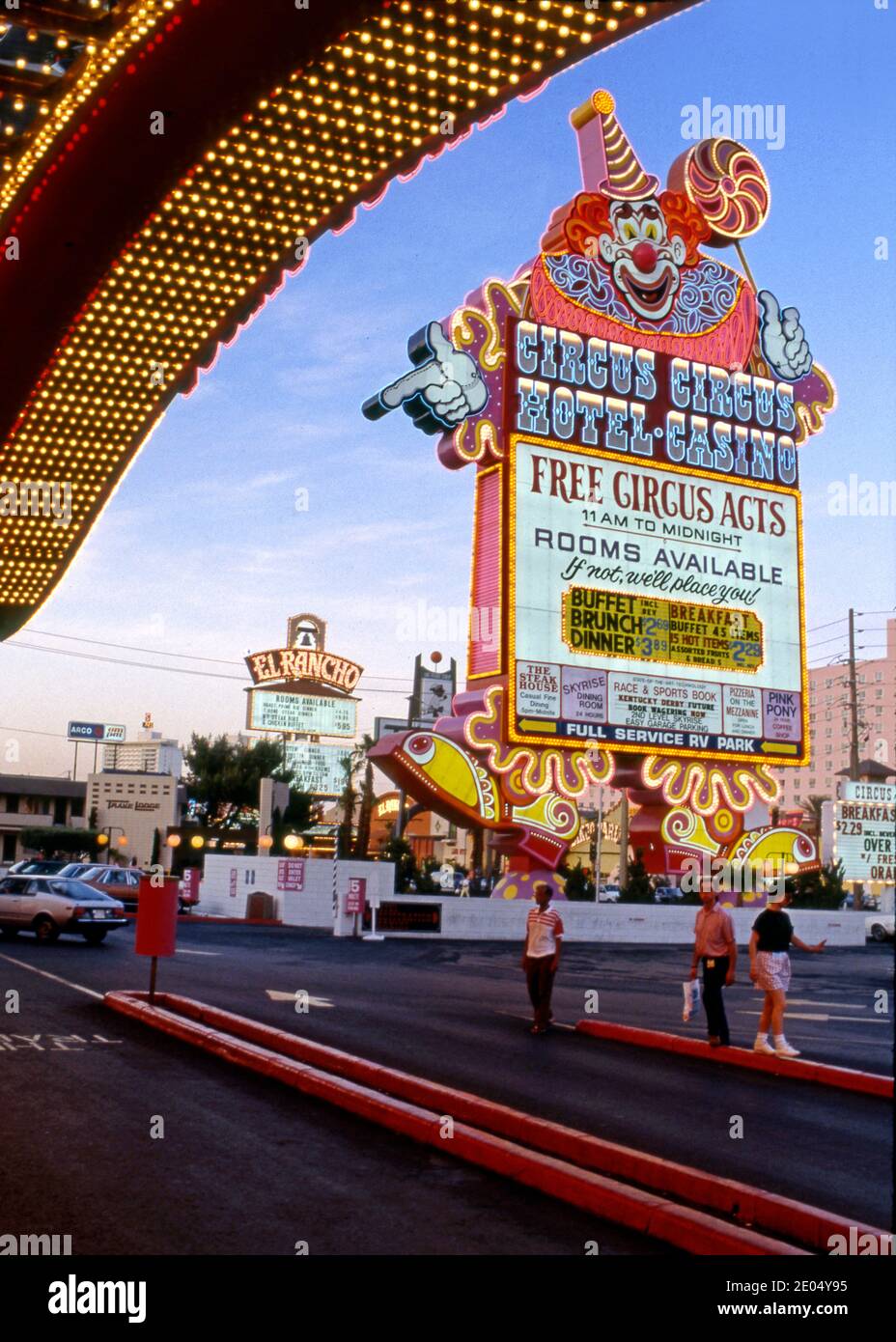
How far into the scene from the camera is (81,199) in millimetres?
3945

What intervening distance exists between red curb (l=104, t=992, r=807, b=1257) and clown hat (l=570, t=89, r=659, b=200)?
31911 mm

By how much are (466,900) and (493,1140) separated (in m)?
29.3

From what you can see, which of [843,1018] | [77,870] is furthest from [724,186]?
[843,1018]

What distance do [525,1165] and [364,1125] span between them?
1894 millimetres

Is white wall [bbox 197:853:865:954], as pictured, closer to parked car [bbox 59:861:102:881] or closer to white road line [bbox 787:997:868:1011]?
parked car [bbox 59:861:102:881]

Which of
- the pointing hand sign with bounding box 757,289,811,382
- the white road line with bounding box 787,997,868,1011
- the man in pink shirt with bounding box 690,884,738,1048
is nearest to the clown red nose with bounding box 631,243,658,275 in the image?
the pointing hand sign with bounding box 757,289,811,382

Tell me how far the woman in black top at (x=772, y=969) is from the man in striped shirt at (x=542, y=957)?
2352 millimetres

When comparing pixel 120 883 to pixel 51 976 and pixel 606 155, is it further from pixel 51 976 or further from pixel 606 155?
pixel 606 155

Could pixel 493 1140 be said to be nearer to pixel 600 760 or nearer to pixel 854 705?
pixel 600 760

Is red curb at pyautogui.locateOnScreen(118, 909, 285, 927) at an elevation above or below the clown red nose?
below

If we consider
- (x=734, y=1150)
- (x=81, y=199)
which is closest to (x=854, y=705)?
(x=734, y=1150)

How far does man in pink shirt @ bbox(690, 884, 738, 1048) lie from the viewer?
13.8 m

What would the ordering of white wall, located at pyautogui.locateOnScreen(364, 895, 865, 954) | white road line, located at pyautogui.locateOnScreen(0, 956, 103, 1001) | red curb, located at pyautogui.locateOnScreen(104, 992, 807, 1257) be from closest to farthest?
red curb, located at pyautogui.locateOnScreen(104, 992, 807, 1257), white road line, located at pyautogui.locateOnScreen(0, 956, 103, 1001), white wall, located at pyautogui.locateOnScreen(364, 895, 865, 954)

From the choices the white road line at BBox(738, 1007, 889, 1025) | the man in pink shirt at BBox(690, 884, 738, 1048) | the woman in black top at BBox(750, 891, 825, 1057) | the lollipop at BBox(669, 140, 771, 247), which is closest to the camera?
the woman in black top at BBox(750, 891, 825, 1057)
